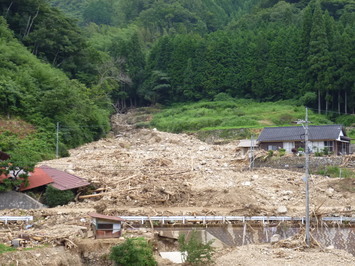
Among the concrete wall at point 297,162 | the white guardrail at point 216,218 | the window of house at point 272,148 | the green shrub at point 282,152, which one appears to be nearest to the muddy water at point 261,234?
the white guardrail at point 216,218

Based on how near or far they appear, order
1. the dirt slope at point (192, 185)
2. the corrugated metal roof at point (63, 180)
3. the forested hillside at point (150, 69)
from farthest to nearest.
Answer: the forested hillside at point (150, 69) → the corrugated metal roof at point (63, 180) → the dirt slope at point (192, 185)

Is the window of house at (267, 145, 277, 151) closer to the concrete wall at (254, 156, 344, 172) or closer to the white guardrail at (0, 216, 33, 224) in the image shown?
the concrete wall at (254, 156, 344, 172)

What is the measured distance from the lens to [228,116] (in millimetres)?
49188

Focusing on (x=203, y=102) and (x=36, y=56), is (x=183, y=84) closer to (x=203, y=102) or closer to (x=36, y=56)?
(x=203, y=102)

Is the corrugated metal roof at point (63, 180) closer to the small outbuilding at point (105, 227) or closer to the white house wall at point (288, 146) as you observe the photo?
the small outbuilding at point (105, 227)

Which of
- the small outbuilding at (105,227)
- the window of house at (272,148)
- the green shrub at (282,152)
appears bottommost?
the small outbuilding at (105,227)

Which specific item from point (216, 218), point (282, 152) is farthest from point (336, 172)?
point (216, 218)

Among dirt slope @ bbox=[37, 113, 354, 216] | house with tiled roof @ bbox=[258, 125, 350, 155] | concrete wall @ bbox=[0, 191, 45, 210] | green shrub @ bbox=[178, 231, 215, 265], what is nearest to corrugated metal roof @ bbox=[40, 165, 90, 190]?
dirt slope @ bbox=[37, 113, 354, 216]

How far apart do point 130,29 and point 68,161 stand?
50090mm

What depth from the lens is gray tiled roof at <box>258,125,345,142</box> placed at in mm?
36312

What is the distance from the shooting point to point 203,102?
183 feet

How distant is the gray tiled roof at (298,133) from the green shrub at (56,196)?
13.6 metres

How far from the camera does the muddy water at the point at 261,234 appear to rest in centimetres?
2403

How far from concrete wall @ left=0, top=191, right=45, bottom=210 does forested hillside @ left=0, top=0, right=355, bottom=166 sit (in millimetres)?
8969
